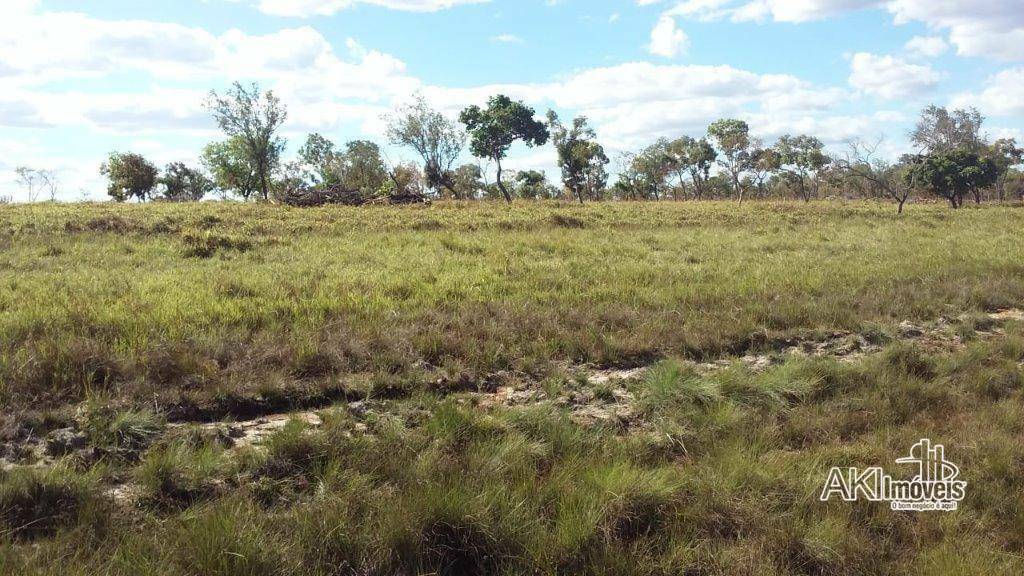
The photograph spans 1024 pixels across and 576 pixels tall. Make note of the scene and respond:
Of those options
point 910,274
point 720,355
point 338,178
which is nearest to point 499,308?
point 720,355

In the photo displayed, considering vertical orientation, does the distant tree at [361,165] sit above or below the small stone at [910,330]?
above

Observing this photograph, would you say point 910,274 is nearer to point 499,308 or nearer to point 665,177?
point 499,308

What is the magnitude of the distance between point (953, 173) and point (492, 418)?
5354 centimetres

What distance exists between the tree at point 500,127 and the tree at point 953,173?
2827cm

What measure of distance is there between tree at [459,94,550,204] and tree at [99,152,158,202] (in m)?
25.0

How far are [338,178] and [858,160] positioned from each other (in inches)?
1790

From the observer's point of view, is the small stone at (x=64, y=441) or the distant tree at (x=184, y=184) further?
the distant tree at (x=184, y=184)

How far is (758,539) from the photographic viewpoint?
4008 mm

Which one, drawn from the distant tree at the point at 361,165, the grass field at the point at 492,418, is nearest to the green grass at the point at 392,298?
the grass field at the point at 492,418

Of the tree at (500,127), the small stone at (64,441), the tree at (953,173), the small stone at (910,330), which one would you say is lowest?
the small stone at (910,330)

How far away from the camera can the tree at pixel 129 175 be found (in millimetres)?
48344

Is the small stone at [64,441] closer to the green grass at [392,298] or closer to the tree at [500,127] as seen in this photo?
the green grass at [392,298]

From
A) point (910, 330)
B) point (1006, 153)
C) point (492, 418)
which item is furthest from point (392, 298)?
point (1006, 153)

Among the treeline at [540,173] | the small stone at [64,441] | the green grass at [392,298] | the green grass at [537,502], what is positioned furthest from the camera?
the treeline at [540,173]
